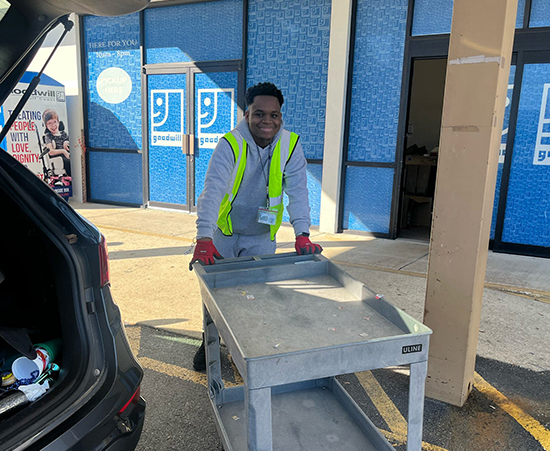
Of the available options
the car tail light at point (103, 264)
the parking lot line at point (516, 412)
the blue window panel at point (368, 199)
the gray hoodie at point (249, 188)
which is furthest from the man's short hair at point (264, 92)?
the blue window panel at point (368, 199)

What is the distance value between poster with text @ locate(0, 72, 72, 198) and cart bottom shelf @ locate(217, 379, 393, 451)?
737cm

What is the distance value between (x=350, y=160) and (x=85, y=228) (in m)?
5.73

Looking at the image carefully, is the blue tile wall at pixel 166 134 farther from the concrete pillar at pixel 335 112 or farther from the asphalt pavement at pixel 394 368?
the concrete pillar at pixel 335 112

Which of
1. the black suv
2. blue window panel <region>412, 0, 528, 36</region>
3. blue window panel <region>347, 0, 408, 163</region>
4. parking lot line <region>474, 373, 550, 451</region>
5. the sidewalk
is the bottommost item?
Result: parking lot line <region>474, 373, 550, 451</region>

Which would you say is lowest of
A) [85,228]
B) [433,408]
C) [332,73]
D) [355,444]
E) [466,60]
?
[433,408]

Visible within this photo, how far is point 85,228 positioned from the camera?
6.45ft

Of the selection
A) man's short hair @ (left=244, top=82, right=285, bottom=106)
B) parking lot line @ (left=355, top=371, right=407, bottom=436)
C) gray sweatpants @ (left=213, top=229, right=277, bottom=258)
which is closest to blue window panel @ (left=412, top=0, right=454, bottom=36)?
man's short hair @ (left=244, top=82, right=285, bottom=106)

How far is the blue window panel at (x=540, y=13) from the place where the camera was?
5781 millimetres

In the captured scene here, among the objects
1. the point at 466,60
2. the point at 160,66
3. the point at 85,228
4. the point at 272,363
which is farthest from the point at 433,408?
the point at 160,66

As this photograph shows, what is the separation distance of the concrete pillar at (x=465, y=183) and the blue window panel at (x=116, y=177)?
752cm

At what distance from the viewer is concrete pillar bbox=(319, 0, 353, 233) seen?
6.81m

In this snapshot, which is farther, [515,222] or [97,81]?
[97,81]

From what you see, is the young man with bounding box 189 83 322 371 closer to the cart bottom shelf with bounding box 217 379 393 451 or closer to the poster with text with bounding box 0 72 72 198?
the cart bottom shelf with bounding box 217 379 393 451

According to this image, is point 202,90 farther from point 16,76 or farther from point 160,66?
point 16,76
